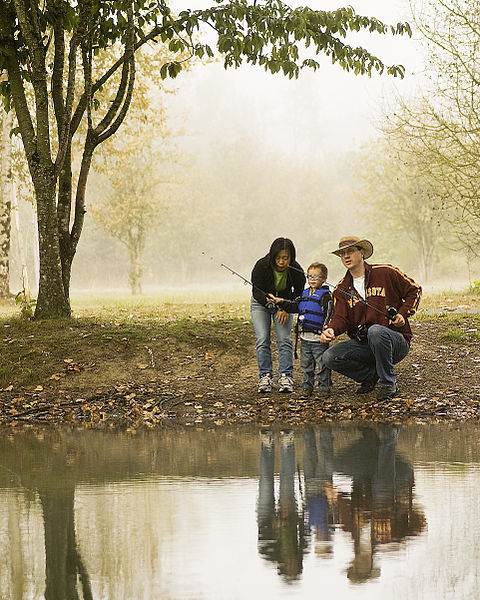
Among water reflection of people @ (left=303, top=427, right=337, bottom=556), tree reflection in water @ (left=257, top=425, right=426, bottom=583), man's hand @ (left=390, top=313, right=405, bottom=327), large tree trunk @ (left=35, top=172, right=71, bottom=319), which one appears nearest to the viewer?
tree reflection in water @ (left=257, top=425, right=426, bottom=583)

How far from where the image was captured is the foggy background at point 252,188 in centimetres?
7688

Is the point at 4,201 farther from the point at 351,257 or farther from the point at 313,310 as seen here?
the point at 351,257

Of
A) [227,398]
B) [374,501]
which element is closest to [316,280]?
[227,398]

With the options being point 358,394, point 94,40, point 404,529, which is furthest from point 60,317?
point 404,529

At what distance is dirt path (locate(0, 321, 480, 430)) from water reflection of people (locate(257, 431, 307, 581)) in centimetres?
294

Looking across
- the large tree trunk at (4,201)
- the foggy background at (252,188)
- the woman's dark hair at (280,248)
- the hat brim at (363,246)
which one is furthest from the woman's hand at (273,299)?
the foggy background at (252,188)

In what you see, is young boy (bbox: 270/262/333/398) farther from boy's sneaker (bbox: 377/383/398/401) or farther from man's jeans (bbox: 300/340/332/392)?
boy's sneaker (bbox: 377/383/398/401)

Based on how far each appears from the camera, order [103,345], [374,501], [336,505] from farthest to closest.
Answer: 1. [103,345]
2. [374,501]
3. [336,505]

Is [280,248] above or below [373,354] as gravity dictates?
above

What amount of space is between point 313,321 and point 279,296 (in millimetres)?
569

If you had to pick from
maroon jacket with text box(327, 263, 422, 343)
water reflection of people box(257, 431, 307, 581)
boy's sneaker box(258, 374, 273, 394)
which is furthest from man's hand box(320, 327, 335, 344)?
water reflection of people box(257, 431, 307, 581)

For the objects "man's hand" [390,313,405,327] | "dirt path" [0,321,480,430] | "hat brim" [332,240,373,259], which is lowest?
"dirt path" [0,321,480,430]

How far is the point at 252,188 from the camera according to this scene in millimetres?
94375

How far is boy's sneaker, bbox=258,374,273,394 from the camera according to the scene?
12.5 meters
